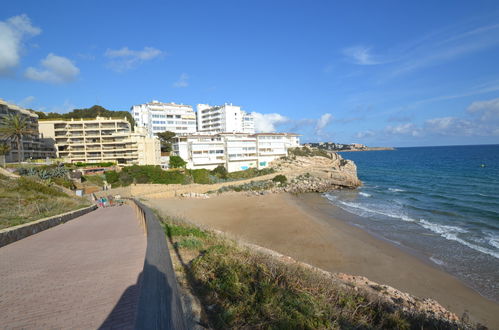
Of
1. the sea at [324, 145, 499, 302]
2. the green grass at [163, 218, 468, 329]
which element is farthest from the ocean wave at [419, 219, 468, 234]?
the green grass at [163, 218, 468, 329]

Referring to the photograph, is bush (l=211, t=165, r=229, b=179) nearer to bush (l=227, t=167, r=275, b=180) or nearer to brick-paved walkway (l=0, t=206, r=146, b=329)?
bush (l=227, t=167, r=275, b=180)

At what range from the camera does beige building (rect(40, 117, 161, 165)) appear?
53.4 m

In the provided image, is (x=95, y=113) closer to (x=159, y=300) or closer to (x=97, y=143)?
(x=97, y=143)

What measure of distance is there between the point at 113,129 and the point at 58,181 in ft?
92.1

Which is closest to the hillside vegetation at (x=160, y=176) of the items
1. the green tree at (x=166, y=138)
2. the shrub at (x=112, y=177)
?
the shrub at (x=112, y=177)

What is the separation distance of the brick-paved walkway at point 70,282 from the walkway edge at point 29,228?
0.35m

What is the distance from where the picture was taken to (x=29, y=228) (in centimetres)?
1148

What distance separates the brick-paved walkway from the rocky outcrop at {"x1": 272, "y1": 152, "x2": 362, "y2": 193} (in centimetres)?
3491

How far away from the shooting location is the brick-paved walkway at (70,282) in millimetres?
4637

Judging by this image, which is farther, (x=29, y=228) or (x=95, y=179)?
(x=95, y=179)

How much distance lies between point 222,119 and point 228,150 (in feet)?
104

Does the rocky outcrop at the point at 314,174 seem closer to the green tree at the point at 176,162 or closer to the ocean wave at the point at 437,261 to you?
the green tree at the point at 176,162

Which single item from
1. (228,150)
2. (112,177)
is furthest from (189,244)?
(228,150)

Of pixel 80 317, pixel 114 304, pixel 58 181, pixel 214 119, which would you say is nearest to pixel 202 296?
pixel 114 304
